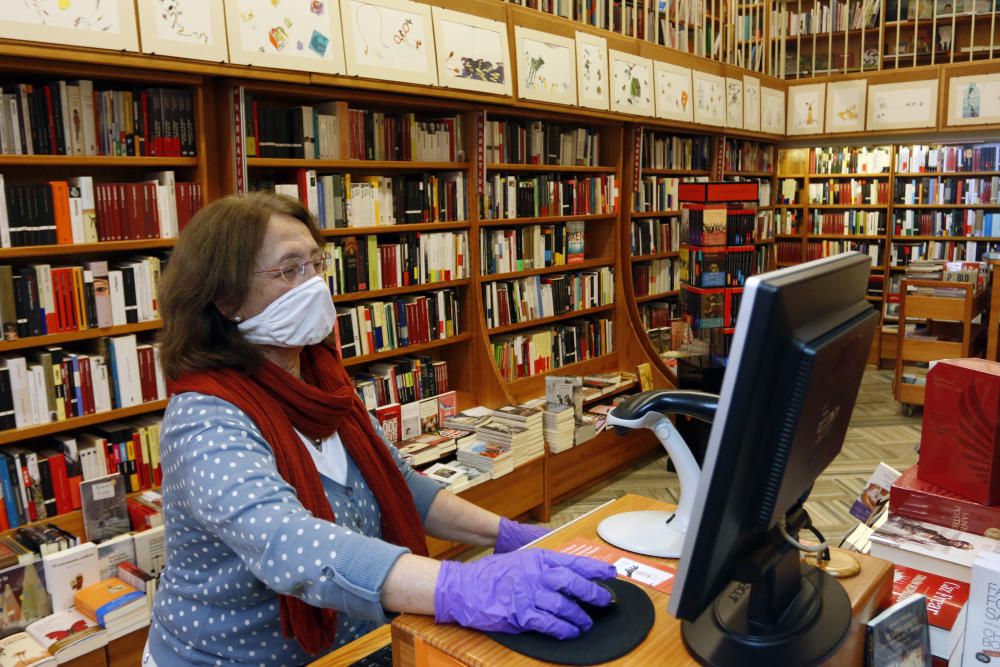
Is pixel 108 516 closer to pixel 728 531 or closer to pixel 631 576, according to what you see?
pixel 631 576

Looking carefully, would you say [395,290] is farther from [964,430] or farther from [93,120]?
[964,430]

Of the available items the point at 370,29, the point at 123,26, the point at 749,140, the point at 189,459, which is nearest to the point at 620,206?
the point at 370,29

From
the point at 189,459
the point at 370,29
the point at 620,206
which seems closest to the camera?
the point at 189,459

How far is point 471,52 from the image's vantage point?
12.4 feet

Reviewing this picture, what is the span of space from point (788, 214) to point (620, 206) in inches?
157

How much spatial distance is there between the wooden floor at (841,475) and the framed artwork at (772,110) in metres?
2.72

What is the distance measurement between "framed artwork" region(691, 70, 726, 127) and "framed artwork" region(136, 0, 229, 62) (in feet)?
12.7

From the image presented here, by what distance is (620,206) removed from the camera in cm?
535

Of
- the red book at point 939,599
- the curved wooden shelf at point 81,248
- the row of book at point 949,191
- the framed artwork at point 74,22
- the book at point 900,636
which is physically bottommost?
the red book at point 939,599

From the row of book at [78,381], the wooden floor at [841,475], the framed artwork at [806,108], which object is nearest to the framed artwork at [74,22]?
the row of book at [78,381]

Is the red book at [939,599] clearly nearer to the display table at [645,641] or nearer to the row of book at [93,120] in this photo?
the display table at [645,641]

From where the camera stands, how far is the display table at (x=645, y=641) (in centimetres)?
95

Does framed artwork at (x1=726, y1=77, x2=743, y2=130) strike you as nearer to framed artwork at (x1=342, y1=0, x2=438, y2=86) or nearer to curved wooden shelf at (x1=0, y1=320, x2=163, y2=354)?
framed artwork at (x1=342, y1=0, x2=438, y2=86)

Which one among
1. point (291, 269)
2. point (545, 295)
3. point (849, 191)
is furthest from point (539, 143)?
point (849, 191)
